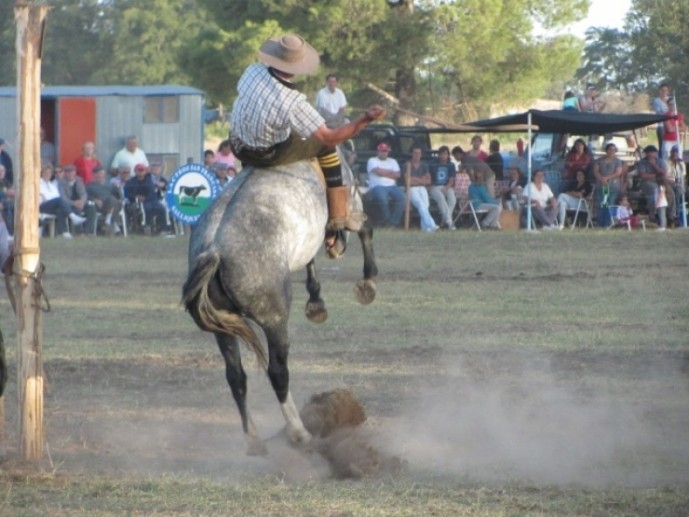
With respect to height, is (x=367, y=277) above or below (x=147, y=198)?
below

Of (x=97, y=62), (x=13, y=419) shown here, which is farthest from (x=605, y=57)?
(x=13, y=419)

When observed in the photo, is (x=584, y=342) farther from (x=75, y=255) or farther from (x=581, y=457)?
(x=75, y=255)

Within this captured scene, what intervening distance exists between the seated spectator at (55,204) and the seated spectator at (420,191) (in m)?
5.48

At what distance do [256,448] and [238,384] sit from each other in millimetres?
411

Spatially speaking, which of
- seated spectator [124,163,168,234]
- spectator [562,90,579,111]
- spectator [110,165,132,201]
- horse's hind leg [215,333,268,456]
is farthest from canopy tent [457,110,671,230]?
horse's hind leg [215,333,268,456]

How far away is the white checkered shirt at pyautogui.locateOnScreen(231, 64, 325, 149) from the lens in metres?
7.88

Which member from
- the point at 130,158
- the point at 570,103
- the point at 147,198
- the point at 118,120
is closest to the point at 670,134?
the point at 570,103

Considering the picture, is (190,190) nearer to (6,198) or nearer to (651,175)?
(6,198)

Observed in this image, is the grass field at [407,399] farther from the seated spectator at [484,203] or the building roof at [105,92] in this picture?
the building roof at [105,92]

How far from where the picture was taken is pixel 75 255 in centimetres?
2005

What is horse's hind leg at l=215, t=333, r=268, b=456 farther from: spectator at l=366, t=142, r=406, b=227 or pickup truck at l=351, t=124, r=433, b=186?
pickup truck at l=351, t=124, r=433, b=186

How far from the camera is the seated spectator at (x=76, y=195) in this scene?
22656 mm

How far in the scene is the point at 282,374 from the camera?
7828mm

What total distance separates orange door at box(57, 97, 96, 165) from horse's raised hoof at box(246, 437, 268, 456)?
71.3 ft
